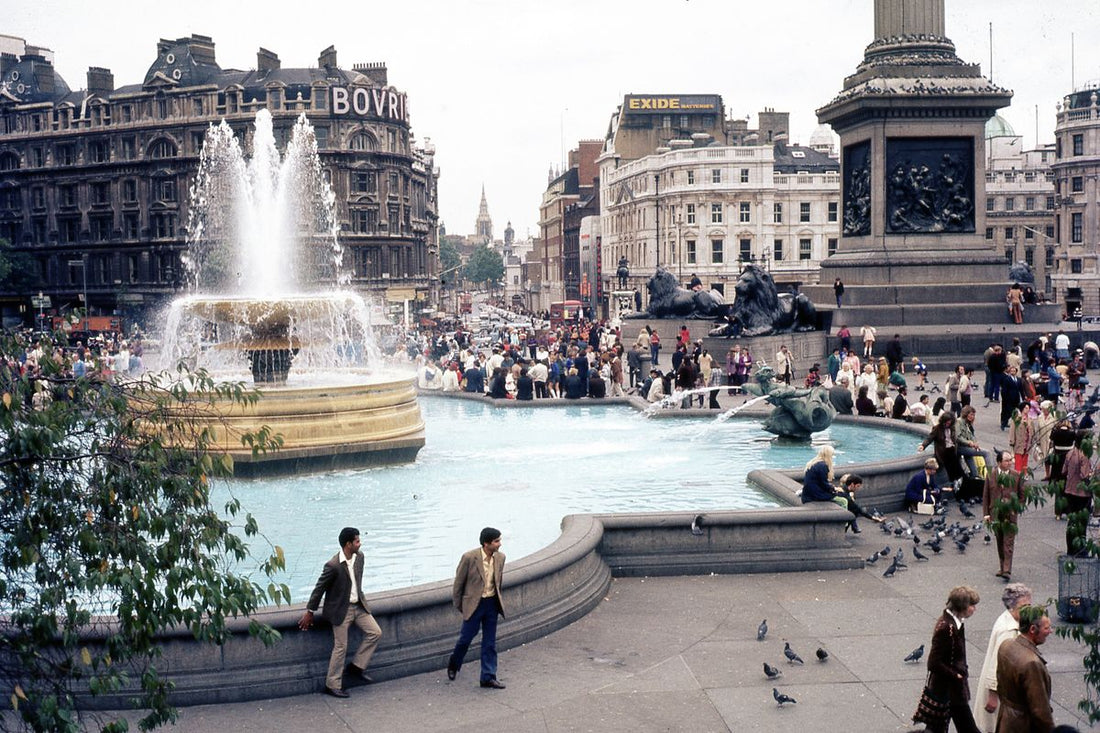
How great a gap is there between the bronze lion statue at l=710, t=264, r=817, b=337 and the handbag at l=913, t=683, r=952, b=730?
1053 inches

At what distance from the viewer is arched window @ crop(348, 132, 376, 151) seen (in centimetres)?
8006

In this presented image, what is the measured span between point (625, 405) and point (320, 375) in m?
6.70

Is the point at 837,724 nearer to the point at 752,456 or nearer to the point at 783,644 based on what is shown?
the point at 783,644

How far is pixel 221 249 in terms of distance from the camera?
254 feet

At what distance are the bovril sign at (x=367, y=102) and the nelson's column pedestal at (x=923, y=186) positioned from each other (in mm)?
50231

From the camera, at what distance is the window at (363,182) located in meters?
80.6

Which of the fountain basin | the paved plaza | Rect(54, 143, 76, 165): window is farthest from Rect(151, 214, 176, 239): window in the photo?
the paved plaza

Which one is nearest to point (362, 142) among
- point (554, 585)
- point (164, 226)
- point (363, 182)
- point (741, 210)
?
point (363, 182)

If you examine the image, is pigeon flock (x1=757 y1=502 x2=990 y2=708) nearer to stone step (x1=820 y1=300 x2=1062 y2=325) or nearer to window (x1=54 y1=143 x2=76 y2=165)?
stone step (x1=820 y1=300 x2=1062 y2=325)

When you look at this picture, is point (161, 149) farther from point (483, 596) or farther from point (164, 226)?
point (483, 596)

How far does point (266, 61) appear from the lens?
81750mm

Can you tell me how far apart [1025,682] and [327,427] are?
11.9 meters

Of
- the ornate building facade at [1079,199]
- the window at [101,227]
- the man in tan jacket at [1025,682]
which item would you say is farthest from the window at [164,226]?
the man in tan jacket at [1025,682]

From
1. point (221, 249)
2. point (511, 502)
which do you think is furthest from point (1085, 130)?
point (511, 502)
